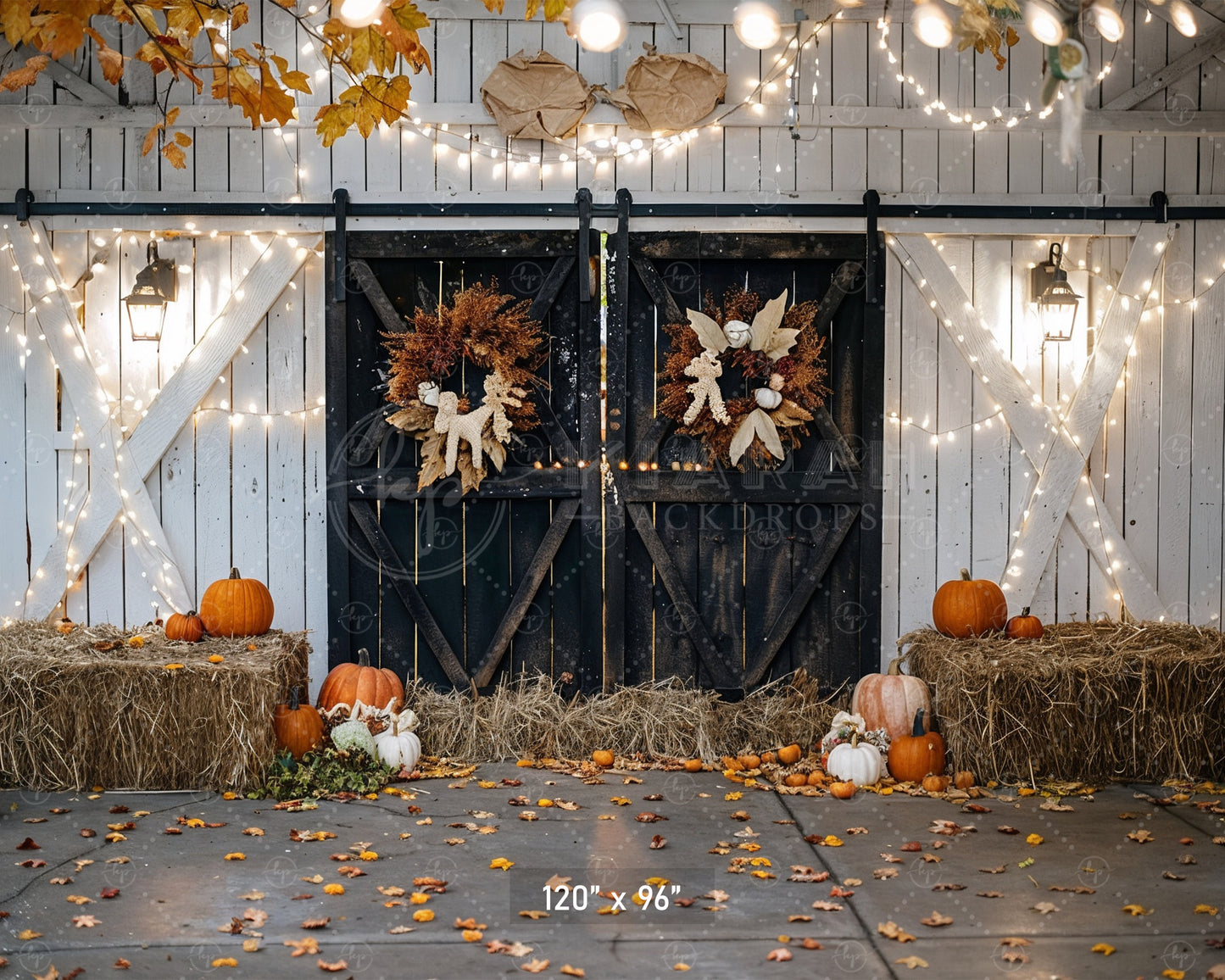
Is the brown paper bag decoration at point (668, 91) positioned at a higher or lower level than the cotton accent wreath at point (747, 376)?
higher

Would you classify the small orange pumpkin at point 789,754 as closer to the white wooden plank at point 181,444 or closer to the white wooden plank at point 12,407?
the white wooden plank at point 181,444

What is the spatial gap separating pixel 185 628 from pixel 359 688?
2.90 ft

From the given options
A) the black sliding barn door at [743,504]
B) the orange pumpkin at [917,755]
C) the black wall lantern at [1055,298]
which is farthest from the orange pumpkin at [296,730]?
the black wall lantern at [1055,298]

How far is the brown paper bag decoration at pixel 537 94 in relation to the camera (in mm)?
5781

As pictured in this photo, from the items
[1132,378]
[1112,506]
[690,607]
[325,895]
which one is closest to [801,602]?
[690,607]

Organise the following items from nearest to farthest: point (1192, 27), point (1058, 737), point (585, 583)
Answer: point (1192, 27)
point (1058, 737)
point (585, 583)

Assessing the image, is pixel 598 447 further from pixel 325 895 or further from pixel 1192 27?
pixel 1192 27

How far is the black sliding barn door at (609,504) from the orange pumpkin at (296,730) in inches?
29.8

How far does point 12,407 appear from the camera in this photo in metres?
5.95

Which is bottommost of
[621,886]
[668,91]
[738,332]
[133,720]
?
[621,886]

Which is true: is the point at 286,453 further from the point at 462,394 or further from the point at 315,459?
the point at 462,394

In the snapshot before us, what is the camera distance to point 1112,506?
19.8 feet

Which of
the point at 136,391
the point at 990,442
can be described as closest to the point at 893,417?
the point at 990,442

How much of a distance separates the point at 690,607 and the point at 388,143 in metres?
2.98
